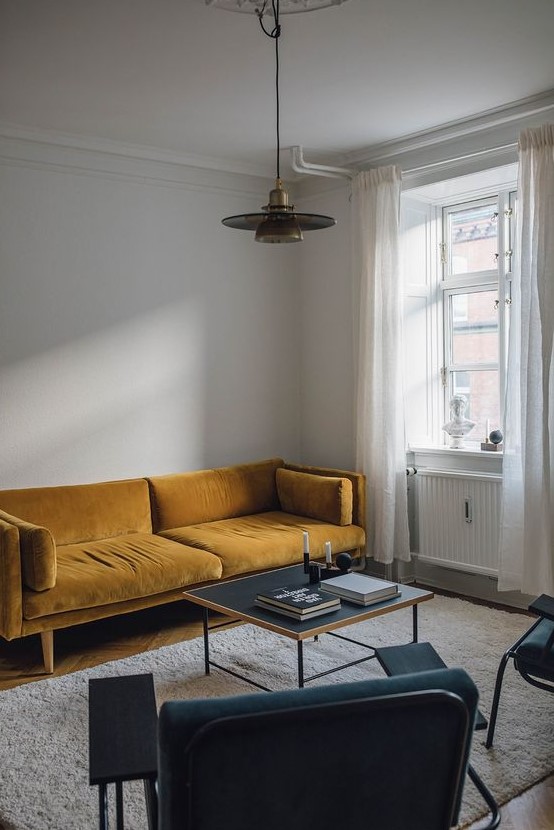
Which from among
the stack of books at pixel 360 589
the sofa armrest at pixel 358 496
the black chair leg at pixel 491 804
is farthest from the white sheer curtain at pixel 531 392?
the black chair leg at pixel 491 804

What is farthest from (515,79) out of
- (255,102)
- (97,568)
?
(97,568)

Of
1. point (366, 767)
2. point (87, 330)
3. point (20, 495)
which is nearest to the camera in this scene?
point (366, 767)

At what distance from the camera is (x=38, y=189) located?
4.57m

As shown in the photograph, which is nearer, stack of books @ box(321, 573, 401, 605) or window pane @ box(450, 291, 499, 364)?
stack of books @ box(321, 573, 401, 605)

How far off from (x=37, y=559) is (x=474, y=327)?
3.09m

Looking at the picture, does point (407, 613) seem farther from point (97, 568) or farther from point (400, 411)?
point (97, 568)

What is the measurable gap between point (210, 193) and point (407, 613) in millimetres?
3028

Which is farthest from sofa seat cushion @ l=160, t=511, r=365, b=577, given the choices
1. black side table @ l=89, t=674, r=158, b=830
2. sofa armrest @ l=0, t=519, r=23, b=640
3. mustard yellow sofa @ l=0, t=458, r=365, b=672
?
black side table @ l=89, t=674, r=158, b=830

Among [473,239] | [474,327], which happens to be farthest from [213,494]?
[473,239]

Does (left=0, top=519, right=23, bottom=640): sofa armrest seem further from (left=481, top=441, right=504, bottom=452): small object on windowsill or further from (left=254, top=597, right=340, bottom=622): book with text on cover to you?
(left=481, top=441, right=504, bottom=452): small object on windowsill

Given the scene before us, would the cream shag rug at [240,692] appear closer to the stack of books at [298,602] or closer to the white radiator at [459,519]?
the white radiator at [459,519]

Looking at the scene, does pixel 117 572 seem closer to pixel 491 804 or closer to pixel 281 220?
pixel 281 220

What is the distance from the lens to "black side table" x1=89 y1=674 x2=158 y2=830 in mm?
1794

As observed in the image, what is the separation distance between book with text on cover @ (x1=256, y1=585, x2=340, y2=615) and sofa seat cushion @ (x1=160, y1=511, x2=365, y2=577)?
0.94 meters
